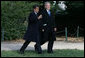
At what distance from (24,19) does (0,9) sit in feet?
4.96

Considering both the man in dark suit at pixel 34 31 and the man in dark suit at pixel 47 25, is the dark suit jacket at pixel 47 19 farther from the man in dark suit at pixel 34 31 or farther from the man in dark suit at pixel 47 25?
the man in dark suit at pixel 34 31

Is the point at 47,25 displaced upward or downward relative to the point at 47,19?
downward

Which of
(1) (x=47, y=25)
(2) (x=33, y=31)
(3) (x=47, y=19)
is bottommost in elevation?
(2) (x=33, y=31)

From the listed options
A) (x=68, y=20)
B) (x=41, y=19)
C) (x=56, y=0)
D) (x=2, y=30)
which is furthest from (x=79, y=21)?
(x=41, y=19)

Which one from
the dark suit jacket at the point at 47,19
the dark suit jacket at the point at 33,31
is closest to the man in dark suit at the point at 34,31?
the dark suit jacket at the point at 33,31

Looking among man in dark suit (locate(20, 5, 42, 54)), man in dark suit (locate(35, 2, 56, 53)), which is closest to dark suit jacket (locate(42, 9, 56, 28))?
man in dark suit (locate(35, 2, 56, 53))

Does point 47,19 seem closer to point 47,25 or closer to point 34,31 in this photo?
point 47,25

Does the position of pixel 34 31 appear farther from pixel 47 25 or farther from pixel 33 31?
pixel 47 25

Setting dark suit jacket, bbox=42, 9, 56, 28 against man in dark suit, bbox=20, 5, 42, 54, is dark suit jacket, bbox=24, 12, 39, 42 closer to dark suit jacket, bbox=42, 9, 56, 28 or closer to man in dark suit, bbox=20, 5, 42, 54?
man in dark suit, bbox=20, 5, 42, 54

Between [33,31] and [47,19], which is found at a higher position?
[47,19]

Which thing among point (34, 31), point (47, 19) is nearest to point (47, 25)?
point (47, 19)

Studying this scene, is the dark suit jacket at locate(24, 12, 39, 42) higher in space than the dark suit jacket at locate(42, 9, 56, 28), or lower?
lower

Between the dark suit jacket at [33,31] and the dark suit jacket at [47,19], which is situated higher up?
the dark suit jacket at [47,19]

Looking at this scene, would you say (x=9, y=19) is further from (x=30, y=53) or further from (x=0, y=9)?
(x=30, y=53)
